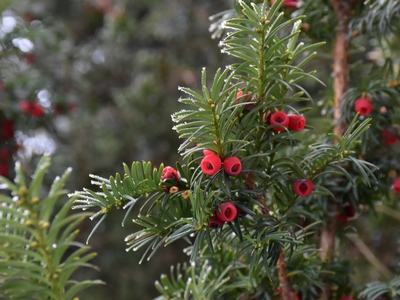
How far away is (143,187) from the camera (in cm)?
50

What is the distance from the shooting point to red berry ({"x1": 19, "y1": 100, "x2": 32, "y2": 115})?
1.31 metres

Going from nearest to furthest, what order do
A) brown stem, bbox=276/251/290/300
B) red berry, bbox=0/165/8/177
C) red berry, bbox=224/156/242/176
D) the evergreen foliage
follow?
the evergreen foliage, red berry, bbox=224/156/242/176, brown stem, bbox=276/251/290/300, red berry, bbox=0/165/8/177

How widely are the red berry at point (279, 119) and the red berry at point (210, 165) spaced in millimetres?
85

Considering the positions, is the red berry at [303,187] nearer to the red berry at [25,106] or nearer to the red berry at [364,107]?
the red berry at [364,107]

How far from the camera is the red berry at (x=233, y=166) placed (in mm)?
481

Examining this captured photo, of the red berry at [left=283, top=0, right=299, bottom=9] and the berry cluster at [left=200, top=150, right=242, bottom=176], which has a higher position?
the red berry at [left=283, top=0, right=299, bottom=9]

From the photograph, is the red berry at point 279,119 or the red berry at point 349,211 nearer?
the red berry at point 279,119

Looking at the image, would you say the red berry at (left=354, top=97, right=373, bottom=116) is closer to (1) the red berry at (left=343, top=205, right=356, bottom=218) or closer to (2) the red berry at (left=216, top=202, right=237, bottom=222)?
(1) the red berry at (left=343, top=205, right=356, bottom=218)

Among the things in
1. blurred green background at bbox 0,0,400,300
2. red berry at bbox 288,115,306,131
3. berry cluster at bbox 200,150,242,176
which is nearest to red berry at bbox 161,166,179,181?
berry cluster at bbox 200,150,242,176

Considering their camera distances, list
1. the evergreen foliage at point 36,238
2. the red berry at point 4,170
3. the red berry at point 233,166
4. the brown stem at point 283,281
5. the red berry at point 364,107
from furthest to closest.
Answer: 1. the red berry at point 4,170
2. the red berry at point 364,107
3. the brown stem at point 283,281
4. the red berry at point 233,166
5. the evergreen foliage at point 36,238

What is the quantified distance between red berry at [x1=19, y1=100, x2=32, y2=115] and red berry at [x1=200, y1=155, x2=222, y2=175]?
38.8 inches

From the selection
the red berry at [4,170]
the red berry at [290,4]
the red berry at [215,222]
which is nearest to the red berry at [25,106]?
the red berry at [4,170]

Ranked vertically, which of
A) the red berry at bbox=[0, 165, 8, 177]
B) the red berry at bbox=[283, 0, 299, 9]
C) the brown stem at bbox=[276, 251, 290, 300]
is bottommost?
the brown stem at bbox=[276, 251, 290, 300]

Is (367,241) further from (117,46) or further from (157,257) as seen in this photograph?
(117,46)
